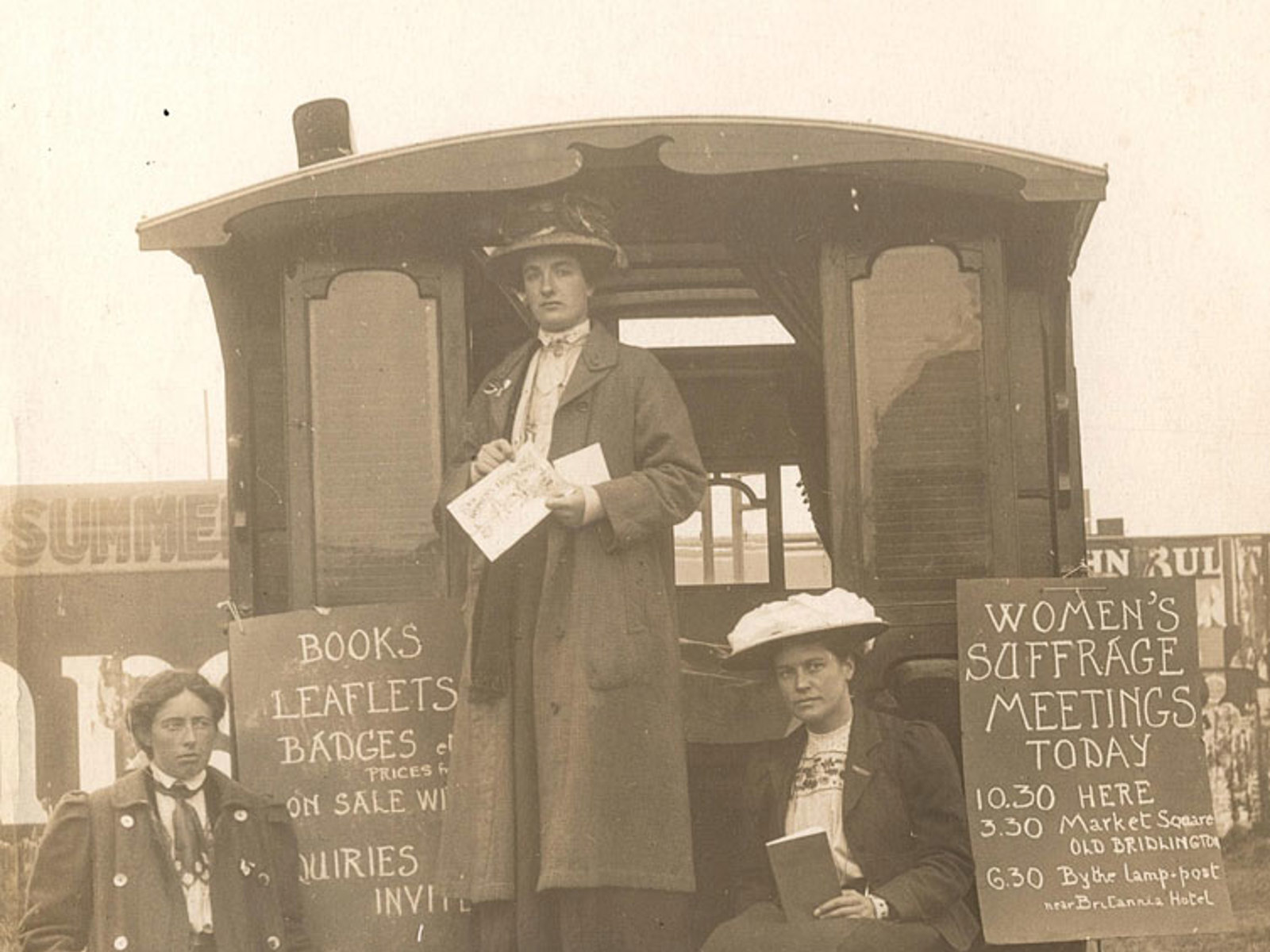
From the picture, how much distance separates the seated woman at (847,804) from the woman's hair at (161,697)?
4.69 feet

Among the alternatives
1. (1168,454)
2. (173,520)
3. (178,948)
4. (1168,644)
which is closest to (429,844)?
(178,948)

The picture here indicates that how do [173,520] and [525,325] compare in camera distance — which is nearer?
[525,325]

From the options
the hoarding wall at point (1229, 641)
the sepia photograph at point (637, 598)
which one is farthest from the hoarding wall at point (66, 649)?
the hoarding wall at point (1229, 641)

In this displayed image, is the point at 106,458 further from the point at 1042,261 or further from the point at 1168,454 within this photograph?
the point at 1168,454

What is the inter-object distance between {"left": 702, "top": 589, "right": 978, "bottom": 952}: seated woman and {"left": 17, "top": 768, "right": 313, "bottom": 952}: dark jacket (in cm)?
118

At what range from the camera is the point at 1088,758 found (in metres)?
4.82

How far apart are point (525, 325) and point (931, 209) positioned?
1.19 meters

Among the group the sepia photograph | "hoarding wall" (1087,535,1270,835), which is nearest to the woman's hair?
the sepia photograph

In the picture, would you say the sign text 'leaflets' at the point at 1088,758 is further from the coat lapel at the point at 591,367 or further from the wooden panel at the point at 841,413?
the coat lapel at the point at 591,367

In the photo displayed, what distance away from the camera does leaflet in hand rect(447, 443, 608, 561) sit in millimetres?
4660

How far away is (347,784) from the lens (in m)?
4.90

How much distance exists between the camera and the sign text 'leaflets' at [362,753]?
4867mm

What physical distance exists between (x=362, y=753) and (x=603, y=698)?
75 cm

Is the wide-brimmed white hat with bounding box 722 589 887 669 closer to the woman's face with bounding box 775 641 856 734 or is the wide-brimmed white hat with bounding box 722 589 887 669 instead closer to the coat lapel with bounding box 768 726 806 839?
the woman's face with bounding box 775 641 856 734
